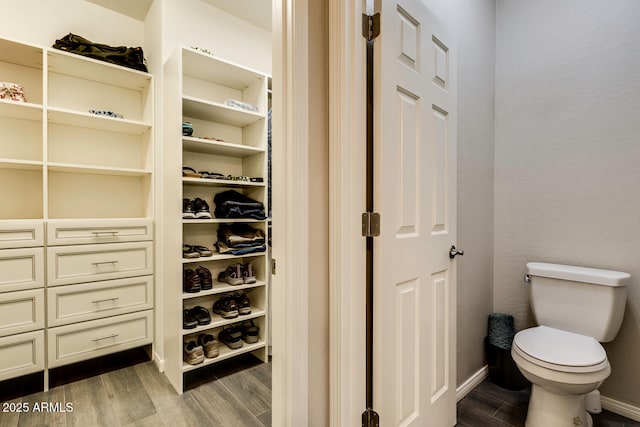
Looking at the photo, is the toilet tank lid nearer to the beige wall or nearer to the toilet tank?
the toilet tank

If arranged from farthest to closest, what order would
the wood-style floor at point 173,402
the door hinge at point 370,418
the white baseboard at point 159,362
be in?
the white baseboard at point 159,362, the wood-style floor at point 173,402, the door hinge at point 370,418

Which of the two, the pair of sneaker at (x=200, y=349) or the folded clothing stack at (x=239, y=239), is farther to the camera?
the folded clothing stack at (x=239, y=239)

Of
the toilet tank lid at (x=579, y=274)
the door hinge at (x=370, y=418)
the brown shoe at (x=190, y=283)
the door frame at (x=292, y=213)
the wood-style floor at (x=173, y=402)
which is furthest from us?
the brown shoe at (x=190, y=283)

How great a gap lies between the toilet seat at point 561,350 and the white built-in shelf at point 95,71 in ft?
9.43

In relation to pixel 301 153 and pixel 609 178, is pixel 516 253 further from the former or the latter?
pixel 301 153

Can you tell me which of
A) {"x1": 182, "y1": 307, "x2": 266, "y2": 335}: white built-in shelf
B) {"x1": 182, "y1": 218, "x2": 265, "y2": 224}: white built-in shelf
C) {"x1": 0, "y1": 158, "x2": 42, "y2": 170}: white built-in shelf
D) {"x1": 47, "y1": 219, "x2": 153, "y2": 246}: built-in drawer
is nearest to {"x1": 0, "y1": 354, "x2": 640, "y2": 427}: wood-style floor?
{"x1": 182, "y1": 307, "x2": 266, "y2": 335}: white built-in shelf

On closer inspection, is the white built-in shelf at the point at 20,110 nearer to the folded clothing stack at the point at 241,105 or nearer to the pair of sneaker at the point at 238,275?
the folded clothing stack at the point at 241,105

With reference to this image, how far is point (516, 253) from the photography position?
2000 millimetres

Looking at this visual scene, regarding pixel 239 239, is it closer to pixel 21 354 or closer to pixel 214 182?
pixel 214 182

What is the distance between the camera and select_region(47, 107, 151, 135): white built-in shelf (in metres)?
1.95

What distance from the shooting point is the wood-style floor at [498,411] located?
5.15 ft

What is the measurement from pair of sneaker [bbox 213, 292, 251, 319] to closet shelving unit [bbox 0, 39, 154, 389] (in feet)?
1.67

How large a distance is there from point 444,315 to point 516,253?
91 centimetres

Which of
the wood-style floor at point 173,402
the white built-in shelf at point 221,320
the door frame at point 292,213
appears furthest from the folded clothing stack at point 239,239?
the door frame at point 292,213
